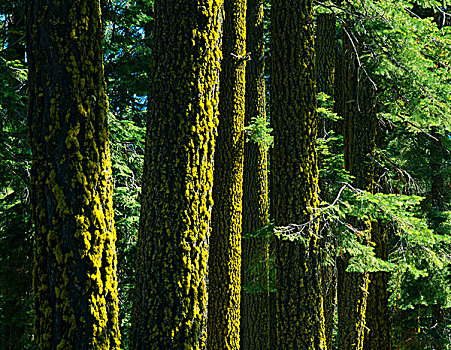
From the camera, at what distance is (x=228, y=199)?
7.14m

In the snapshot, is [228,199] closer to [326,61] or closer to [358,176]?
[358,176]

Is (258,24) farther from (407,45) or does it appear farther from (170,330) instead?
(170,330)

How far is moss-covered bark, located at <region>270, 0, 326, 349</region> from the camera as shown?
529 centimetres

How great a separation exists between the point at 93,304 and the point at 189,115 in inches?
55.4

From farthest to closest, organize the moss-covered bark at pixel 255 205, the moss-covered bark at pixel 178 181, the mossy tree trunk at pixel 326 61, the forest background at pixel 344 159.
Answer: the mossy tree trunk at pixel 326 61, the moss-covered bark at pixel 255 205, the forest background at pixel 344 159, the moss-covered bark at pixel 178 181

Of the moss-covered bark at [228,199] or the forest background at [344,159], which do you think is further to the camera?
the moss-covered bark at [228,199]

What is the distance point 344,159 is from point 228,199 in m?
3.18

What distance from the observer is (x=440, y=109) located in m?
6.72

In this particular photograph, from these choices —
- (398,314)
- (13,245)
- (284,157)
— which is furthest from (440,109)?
(13,245)

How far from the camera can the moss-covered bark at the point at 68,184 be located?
2.70m

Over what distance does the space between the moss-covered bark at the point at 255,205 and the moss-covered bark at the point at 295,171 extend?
2462mm

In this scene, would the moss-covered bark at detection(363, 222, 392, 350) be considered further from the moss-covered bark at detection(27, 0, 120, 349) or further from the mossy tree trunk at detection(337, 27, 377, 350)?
the moss-covered bark at detection(27, 0, 120, 349)

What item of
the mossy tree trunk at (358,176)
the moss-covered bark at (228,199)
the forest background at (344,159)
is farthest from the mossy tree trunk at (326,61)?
the moss-covered bark at (228,199)

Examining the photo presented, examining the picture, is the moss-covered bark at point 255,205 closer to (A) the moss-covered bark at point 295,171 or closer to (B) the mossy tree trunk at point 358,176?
(B) the mossy tree trunk at point 358,176
